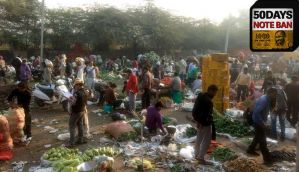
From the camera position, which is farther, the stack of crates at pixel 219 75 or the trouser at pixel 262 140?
the stack of crates at pixel 219 75

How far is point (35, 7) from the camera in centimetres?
3431

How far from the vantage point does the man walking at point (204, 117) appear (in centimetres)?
901

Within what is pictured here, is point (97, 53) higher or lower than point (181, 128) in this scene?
higher

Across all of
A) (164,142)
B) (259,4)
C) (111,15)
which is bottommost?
(164,142)

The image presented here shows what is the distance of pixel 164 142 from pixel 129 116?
3.95m

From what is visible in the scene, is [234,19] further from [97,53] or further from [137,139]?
[137,139]

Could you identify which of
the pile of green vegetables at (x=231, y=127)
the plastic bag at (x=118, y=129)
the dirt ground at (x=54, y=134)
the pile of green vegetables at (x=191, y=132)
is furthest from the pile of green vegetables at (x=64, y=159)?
the pile of green vegetables at (x=231, y=127)

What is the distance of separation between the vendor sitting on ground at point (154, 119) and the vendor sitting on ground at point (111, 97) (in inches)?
154

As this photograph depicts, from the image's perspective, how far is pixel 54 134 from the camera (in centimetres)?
1235

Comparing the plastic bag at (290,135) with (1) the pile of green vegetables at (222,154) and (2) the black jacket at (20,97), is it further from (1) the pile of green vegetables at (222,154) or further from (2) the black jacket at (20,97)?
(2) the black jacket at (20,97)

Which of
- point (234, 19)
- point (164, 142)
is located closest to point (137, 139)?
point (164, 142)

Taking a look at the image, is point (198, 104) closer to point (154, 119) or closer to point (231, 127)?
point (154, 119)
